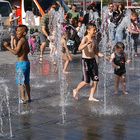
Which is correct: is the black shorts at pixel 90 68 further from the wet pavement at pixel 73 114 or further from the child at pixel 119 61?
the child at pixel 119 61

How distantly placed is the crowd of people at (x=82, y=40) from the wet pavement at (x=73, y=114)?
0.38 metres

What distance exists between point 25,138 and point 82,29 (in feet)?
42.3

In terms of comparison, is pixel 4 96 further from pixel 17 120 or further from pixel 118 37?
pixel 118 37

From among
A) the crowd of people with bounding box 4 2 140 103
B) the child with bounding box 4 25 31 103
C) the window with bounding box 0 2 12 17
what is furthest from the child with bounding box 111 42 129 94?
the window with bounding box 0 2 12 17

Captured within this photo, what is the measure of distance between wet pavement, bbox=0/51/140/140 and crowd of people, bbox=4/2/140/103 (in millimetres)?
381

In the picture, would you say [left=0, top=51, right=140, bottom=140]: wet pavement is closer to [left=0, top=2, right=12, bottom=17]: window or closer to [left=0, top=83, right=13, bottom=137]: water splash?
[left=0, top=83, right=13, bottom=137]: water splash

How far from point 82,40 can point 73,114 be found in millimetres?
1535

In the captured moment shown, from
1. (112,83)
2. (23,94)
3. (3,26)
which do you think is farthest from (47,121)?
(3,26)

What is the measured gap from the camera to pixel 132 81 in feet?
39.2

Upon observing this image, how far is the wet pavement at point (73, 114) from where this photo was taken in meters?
7.05

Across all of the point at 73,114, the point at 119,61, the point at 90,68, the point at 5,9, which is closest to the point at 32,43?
the point at 5,9

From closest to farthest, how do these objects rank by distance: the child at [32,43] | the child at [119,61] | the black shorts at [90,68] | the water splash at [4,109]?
the water splash at [4,109] < the black shorts at [90,68] < the child at [119,61] < the child at [32,43]

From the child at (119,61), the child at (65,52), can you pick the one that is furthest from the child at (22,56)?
the child at (65,52)

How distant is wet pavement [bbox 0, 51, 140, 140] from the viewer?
23.1 ft
